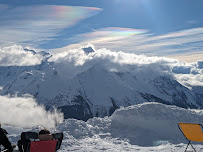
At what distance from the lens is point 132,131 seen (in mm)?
21656

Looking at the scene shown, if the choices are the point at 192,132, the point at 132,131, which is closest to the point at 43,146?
the point at 192,132

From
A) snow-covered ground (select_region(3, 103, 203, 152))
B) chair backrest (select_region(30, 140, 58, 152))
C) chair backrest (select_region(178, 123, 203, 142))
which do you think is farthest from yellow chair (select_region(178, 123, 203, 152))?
chair backrest (select_region(30, 140, 58, 152))

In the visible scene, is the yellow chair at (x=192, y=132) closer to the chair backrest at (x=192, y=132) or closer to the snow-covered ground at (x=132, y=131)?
the chair backrest at (x=192, y=132)

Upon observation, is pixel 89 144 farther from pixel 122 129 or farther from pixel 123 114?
pixel 123 114

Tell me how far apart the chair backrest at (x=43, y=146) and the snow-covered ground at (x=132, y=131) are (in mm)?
9248

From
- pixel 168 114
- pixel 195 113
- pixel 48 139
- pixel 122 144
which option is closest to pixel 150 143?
pixel 122 144

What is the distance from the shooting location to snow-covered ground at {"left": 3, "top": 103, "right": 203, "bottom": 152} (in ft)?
56.8

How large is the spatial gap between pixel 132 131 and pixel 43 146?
15.5 metres

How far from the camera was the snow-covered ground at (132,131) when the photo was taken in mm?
17312

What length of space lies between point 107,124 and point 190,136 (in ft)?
42.2

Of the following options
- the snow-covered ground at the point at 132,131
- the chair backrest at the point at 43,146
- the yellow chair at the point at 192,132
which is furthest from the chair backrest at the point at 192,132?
the chair backrest at the point at 43,146

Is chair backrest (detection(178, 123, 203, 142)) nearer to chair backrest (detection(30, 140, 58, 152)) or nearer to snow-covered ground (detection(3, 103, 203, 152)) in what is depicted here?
snow-covered ground (detection(3, 103, 203, 152))

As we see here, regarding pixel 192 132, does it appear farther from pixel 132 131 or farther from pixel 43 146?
pixel 132 131

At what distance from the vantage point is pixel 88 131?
69.5 ft
